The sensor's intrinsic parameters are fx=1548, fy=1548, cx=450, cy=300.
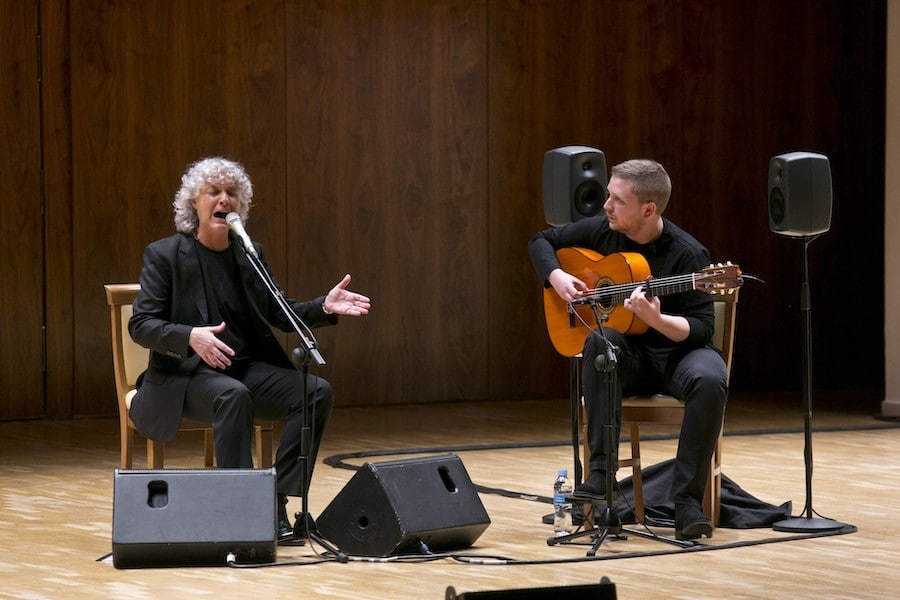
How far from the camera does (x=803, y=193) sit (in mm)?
5133

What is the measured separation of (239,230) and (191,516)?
834 mm

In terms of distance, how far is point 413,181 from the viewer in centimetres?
868

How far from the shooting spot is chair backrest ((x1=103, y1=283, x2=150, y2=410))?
208 inches

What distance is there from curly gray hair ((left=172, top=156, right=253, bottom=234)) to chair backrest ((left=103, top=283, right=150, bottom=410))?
381 millimetres

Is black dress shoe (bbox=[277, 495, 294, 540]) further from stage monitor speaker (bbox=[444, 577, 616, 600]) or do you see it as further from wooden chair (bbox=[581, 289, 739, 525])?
stage monitor speaker (bbox=[444, 577, 616, 600])


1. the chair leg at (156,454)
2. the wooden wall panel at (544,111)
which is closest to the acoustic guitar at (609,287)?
the chair leg at (156,454)

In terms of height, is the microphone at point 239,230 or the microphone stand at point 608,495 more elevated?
the microphone at point 239,230

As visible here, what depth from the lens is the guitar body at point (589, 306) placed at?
497cm

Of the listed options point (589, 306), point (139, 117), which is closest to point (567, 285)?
point (589, 306)

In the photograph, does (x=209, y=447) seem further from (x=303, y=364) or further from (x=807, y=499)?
(x=807, y=499)

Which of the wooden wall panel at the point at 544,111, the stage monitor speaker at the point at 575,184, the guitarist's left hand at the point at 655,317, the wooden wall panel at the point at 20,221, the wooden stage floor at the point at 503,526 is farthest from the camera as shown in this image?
the wooden wall panel at the point at 544,111

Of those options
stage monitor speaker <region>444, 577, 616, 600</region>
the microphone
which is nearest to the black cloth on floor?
the microphone

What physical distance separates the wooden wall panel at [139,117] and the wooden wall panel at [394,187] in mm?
315

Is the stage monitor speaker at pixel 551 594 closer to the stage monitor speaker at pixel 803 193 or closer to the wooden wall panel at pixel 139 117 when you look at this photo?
the stage monitor speaker at pixel 803 193
